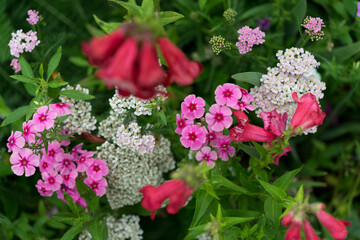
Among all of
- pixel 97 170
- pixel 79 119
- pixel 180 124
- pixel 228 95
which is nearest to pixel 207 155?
pixel 180 124

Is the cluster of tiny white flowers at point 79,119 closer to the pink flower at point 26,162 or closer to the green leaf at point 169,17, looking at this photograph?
the pink flower at point 26,162

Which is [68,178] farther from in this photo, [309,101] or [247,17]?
[247,17]

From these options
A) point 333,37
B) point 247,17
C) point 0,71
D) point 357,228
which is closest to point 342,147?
point 357,228

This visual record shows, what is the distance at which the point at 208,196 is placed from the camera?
63.4 inches

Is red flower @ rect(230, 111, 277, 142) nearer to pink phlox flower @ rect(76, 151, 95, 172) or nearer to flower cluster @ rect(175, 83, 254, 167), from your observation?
flower cluster @ rect(175, 83, 254, 167)

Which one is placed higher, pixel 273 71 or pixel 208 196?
pixel 273 71

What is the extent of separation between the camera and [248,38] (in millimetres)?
Answer: 1730

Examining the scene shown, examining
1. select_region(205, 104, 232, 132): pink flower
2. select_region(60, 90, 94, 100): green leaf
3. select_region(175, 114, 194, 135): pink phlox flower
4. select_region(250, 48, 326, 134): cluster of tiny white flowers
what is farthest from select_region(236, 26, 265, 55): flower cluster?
select_region(60, 90, 94, 100): green leaf

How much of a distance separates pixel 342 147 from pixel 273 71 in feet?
4.09

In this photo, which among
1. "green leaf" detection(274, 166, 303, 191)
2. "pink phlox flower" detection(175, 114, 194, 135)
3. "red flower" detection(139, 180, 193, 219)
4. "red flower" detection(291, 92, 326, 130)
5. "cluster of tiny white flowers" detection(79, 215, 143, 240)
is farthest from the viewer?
"cluster of tiny white flowers" detection(79, 215, 143, 240)

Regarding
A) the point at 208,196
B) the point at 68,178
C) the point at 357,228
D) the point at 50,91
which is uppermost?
the point at 50,91

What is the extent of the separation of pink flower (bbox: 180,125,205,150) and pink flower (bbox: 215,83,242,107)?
15 centimetres

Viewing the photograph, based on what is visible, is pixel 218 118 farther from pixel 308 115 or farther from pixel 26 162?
pixel 26 162

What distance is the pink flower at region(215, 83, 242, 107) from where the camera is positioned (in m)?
1.63
